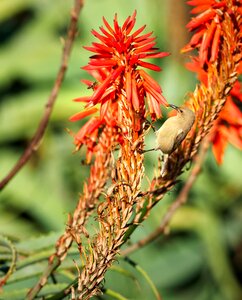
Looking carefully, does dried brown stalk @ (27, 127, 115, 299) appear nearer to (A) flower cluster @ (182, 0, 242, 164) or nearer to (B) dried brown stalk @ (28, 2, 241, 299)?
(B) dried brown stalk @ (28, 2, 241, 299)

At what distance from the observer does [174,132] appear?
82 centimetres

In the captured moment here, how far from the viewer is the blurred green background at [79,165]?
2.98 m

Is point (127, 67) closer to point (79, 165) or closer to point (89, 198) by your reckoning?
point (89, 198)

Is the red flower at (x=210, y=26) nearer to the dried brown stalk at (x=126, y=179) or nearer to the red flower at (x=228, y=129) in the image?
the dried brown stalk at (x=126, y=179)

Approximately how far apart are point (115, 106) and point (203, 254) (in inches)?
92.4

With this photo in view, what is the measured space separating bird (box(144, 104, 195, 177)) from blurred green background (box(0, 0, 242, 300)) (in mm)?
1701

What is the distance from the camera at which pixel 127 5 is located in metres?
3.58

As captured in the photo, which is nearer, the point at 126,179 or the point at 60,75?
the point at 126,179

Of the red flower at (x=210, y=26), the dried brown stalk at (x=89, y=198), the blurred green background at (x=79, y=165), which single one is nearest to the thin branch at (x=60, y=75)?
the dried brown stalk at (x=89, y=198)

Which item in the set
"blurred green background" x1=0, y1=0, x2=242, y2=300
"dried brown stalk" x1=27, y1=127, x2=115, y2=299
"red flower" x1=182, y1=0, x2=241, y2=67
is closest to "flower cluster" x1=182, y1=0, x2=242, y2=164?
"red flower" x1=182, y1=0, x2=241, y2=67

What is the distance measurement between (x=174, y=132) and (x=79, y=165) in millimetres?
2279

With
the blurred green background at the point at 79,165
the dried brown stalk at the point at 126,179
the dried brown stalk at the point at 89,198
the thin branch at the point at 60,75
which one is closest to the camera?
the dried brown stalk at the point at 126,179

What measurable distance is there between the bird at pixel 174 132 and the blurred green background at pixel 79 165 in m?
1.70

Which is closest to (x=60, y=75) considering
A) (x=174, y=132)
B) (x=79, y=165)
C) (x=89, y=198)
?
(x=89, y=198)
